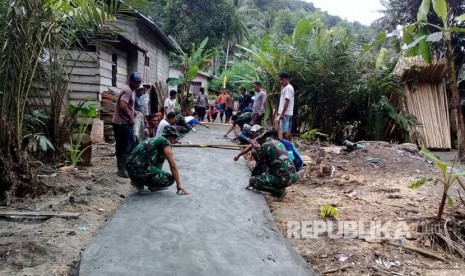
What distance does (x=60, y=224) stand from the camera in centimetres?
363

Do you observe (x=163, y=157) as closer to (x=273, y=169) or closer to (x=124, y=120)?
(x=124, y=120)

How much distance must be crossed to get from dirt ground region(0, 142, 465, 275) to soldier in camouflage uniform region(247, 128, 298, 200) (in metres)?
0.23

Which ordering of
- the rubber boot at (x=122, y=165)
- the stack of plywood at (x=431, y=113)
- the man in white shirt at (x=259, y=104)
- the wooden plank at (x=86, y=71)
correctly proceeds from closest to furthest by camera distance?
the rubber boot at (x=122, y=165), the wooden plank at (x=86, y=71), the man in white shirt at (x=259, y=104), the stack of plywood at (x=431, y=113)

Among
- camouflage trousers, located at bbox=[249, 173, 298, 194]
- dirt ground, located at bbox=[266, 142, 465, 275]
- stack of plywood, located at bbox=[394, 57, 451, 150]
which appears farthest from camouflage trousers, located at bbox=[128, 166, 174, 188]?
stack of plywood, located at bbox=[394, 57, 451, 150]

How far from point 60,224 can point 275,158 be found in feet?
8.37

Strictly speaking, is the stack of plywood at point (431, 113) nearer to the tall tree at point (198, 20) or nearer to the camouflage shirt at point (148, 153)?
the camouflage shirt at point (148, 153)

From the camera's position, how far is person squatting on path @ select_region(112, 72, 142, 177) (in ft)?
17.9

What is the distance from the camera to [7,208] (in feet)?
13.2

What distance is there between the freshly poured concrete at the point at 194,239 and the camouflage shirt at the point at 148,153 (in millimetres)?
379

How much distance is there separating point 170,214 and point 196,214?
26cm

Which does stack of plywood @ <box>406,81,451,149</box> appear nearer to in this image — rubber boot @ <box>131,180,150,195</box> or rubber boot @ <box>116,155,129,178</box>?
rubber boot @ <box>116,155,129,178</box>

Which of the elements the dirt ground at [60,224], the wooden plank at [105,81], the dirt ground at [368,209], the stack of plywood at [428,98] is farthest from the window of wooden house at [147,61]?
the dirt ground at [60,224]

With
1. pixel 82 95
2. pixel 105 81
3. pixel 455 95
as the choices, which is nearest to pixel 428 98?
pixel 455 95

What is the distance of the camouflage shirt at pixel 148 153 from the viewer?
15.0ft
